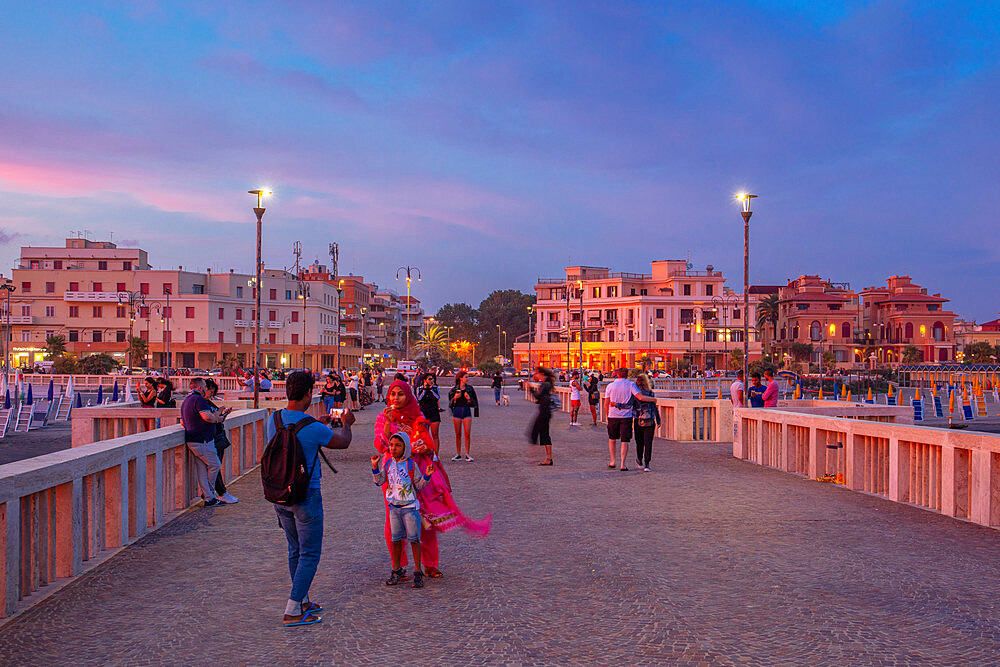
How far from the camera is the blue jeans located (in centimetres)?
569

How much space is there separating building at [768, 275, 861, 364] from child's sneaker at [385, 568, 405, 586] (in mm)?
96330

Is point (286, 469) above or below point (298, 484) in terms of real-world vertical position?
above

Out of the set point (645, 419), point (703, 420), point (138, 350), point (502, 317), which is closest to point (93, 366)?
point (138, 350)

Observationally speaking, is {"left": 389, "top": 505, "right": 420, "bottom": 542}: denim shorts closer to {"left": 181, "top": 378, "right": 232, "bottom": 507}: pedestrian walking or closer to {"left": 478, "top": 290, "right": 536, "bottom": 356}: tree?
{"left": 181, "top": 378, "right": 232, "bottom": 507}: pedestrian walking

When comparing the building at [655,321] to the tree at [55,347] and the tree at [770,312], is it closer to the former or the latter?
the tree at [770,312]

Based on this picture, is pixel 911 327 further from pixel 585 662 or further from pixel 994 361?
pixel 585 662

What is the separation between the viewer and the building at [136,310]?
89.1 metres

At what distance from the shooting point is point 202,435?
33.2ft

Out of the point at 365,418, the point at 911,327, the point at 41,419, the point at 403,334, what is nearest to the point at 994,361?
the point at 911,327

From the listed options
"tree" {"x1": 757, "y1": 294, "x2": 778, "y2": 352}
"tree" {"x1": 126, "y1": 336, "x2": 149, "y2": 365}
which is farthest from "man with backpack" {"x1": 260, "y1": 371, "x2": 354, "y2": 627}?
"tree" {"x1": 757, "y1": 294, "x2": 778, "y2": 352}

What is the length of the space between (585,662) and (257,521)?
5644mm

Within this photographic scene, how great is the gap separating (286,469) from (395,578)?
1627 millimetres

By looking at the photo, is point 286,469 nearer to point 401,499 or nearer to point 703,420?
point 401,499

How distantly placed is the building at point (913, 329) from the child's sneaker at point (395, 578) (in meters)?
102
